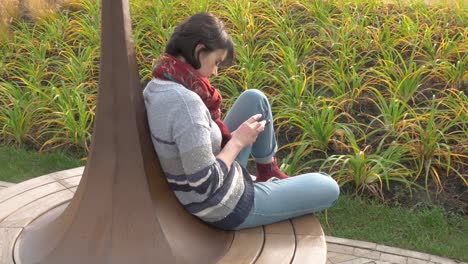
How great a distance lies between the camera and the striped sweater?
2381 millimetres

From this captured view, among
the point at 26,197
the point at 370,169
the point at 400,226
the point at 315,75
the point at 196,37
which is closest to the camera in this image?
the point at 196,37

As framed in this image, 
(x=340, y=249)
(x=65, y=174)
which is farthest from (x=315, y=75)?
(x=65, y=174)

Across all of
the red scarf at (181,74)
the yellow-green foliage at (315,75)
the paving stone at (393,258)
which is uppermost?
the red scarf at (181,74)

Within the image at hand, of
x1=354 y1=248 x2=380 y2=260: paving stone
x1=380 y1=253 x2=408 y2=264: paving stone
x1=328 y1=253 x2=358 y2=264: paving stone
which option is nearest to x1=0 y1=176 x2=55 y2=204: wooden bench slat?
x1=328 y1=253 x2=358 y2=264: paving stone

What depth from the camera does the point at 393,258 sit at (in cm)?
362

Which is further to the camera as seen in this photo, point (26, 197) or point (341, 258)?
point (341, 258)

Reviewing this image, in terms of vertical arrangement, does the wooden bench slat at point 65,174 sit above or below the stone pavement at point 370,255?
above

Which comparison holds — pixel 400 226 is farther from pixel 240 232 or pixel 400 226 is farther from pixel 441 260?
pixel 240 232

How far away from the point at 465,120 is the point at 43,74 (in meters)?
2.82

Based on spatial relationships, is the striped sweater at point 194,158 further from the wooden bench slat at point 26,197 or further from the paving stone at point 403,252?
the paving stone at point 403,252

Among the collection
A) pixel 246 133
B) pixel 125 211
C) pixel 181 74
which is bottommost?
pixel 125 211

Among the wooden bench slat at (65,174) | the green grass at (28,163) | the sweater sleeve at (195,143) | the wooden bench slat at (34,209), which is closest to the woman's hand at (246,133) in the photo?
the sweater sleeve at (195,143)

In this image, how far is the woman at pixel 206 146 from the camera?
7.86 feet

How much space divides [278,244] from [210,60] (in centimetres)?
68
